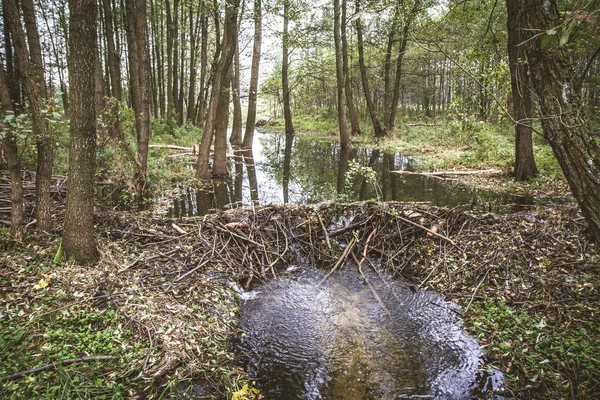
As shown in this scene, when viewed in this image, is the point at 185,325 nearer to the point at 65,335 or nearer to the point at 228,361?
the point at 228,361

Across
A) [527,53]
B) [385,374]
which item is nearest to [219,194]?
[385,374]

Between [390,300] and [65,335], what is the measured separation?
378 centimetres

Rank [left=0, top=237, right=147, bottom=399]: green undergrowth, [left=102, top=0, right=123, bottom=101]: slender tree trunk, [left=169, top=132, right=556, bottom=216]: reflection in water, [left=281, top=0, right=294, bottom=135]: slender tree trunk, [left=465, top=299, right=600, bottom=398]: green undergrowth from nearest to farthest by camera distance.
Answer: [left=0, top=237, right=147, bottom=399]: green undergrowth → [left=465, top=299, right=600, bottom=398]: green undergrowth → [left=169, top=132, right=556, bottom=216]: reflection in water → [left=102, top=0, right=123, bottom=101]: slender tree trunk → [left=281, top=0, right=294, bottom=135]: slender tree trunk

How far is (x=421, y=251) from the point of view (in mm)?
5512

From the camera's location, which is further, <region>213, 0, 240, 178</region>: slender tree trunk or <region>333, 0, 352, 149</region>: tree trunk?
<region>333, 0, 352, 149</region>: tree trunk

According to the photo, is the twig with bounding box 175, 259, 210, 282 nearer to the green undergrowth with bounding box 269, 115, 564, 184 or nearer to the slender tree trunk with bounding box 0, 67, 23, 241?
the slender tree trunk with bounding box 0, 67, 23, 241

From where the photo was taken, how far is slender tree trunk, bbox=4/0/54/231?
407cm

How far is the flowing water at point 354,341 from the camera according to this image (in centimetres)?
320

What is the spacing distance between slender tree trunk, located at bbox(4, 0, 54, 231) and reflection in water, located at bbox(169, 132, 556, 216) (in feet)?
10.9

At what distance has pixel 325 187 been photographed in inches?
417

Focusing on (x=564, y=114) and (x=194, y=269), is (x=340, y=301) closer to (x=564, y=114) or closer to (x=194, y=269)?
(x=194, y=269)

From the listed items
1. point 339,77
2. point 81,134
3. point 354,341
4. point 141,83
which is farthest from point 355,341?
point 339,77

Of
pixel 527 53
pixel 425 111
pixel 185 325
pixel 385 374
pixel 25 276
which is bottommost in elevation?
pixel 385 374

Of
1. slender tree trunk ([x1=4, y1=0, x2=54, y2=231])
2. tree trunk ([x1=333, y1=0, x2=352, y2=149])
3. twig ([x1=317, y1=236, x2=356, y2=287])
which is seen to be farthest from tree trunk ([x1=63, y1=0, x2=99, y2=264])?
tree trunk ([x1=333, y1=0, x2=352, y2=149])
